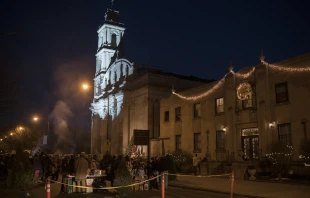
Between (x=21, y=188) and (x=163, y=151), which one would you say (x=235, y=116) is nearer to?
(x=163, y=151)

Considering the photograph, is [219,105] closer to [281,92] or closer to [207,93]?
[207,93]

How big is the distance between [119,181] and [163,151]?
73.6 ft

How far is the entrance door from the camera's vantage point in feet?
85.1

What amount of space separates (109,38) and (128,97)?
76.3 ft

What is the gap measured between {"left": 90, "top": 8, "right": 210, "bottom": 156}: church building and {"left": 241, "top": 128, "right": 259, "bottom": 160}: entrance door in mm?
12281

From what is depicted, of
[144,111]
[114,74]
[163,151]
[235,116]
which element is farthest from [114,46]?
[235,116]

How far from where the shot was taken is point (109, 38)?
69.1 metres

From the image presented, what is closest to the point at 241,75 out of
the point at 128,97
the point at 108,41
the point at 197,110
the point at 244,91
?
the point at 244,91

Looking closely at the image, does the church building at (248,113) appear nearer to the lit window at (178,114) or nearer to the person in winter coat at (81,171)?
the lit window at (178,114)

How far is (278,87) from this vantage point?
24.5 metres

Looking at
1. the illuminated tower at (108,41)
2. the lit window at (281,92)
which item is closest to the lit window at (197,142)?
the lit window at (281,92)

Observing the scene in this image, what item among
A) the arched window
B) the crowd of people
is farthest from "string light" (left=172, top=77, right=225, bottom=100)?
the arched window

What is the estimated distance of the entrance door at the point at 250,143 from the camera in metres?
26.0

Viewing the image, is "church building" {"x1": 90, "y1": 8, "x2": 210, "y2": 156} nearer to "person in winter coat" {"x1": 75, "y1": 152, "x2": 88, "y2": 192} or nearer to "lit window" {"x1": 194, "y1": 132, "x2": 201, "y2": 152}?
"lit window" {"x1": 194, "y1": 132, "x2": 201, "y2": 152}
